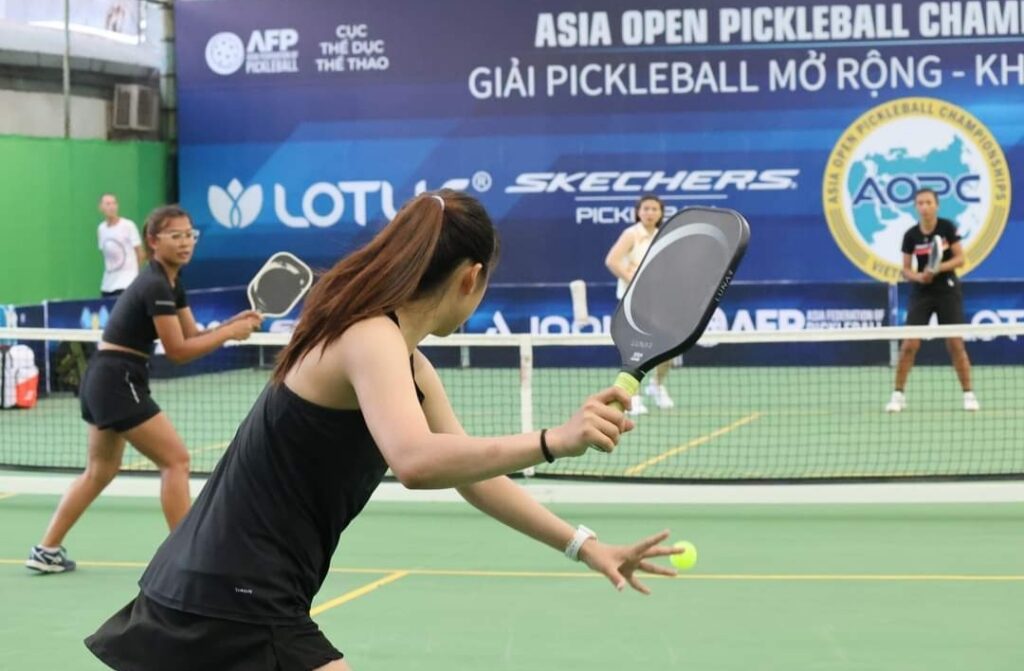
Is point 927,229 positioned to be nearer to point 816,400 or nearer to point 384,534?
point 816,400

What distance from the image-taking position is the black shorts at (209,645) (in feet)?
10.3

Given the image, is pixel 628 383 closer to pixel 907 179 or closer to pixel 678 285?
pixel 678 285

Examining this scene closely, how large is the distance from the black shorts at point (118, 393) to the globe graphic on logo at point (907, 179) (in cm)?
1304

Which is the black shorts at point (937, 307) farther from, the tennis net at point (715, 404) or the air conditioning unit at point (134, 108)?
the air conditioning unit at point (134, 108)

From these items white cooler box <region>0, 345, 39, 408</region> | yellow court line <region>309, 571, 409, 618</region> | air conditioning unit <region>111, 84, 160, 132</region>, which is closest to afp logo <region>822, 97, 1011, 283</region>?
air conditioning unit <region>111, 84, 160, 132</region>

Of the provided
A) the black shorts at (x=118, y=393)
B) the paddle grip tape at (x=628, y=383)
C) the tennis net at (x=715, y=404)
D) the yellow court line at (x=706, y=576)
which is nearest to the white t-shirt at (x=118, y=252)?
the tennis net at (x=715, y=404)

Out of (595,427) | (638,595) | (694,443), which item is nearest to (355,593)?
(638,595)

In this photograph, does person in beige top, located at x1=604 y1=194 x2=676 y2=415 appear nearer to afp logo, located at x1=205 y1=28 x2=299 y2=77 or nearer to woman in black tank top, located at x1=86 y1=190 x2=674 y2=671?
afp logo, located at x1=205 y1=28 x2=299 y2=77

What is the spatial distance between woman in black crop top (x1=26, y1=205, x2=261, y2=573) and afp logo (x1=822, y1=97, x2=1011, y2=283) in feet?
42.1

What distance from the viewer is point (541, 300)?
18.7 meters

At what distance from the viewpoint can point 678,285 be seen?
127 inches

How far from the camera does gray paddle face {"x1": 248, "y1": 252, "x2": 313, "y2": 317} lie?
8062 millimetres

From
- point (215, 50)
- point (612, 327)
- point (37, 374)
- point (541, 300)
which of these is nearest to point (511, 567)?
point (612, 327)

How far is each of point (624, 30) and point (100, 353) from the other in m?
12.8
